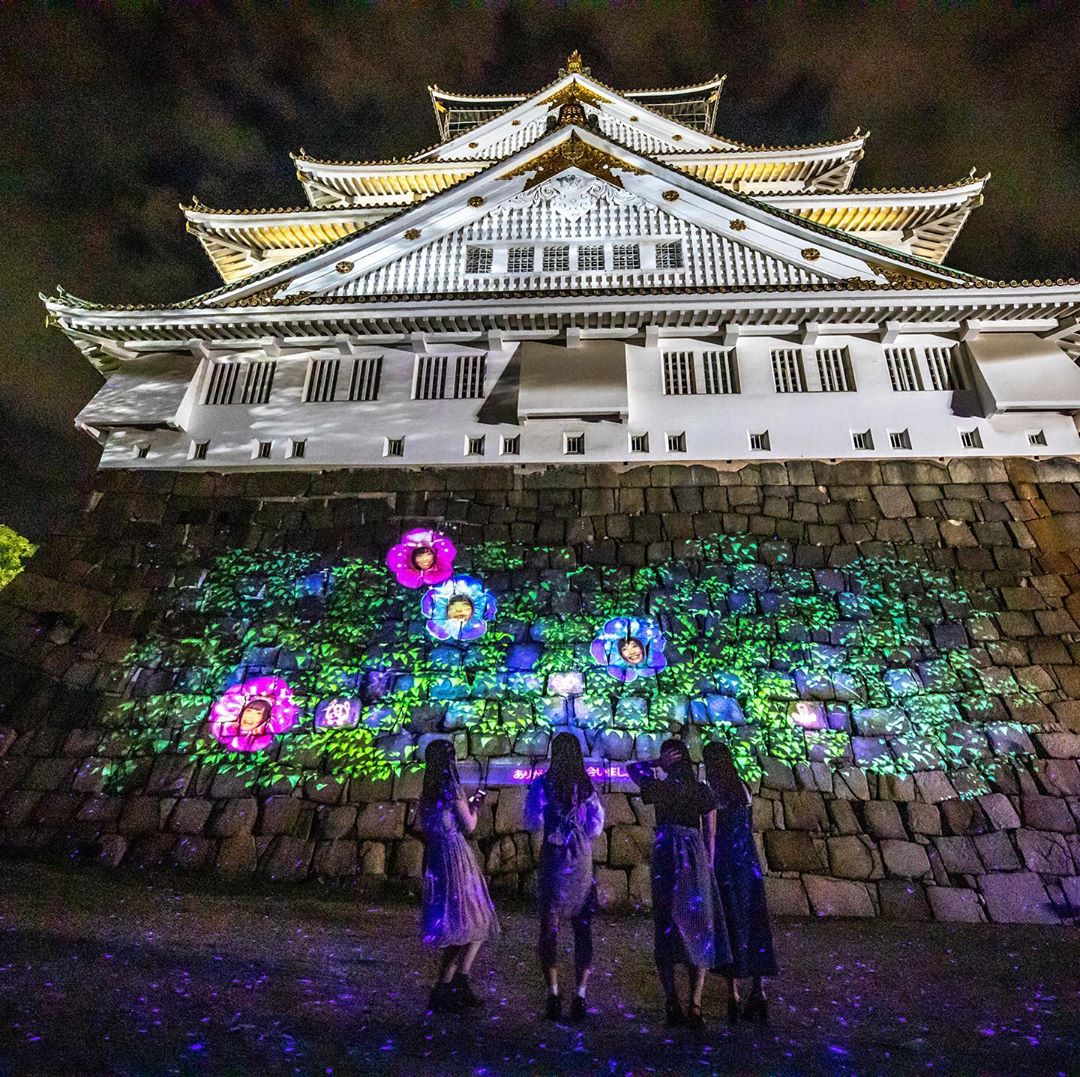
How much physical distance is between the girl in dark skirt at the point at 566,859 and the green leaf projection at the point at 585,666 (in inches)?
148

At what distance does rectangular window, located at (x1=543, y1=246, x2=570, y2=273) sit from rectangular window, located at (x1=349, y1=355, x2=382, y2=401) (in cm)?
436

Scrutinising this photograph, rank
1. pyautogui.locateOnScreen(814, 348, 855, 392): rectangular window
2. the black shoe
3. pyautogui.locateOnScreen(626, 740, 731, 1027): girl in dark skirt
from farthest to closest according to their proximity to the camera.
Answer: pyautogui.locateOnScreen(814, 348, 855, 392): rectangular window
the black shoe
pyautogui.locateOnScreen(626, 740, 731, 1027): girl in dark skirt

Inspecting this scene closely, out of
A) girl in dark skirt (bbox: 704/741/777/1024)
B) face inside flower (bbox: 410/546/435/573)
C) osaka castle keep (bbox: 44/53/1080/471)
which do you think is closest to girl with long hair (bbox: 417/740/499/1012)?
girl in dark skirt (bbox: 704/741/777/1024)

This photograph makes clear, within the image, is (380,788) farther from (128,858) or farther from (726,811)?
(726,811)

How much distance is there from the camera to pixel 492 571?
1108cm

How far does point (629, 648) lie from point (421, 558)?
4.26 metres

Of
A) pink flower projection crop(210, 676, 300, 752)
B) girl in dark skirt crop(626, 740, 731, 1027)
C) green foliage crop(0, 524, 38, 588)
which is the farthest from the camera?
green foliage crop(0, 524, 38, 588)

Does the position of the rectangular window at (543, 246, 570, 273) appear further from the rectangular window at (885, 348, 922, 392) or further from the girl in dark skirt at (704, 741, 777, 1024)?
the girl in dark skirt at (704, 741, 777, 1024)

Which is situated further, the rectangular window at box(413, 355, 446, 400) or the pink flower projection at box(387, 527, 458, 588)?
the rectangular window at box(413, 355, 446, 400)

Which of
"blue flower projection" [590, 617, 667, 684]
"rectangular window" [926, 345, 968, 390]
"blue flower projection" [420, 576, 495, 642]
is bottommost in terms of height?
"blue flower projection" [590, 617, 667, 684]

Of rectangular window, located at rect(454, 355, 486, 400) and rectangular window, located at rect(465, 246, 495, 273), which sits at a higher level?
rectangular window, located at rect(465, 246, 495, 273)

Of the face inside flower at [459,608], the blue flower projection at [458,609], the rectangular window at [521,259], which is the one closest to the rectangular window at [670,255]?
the rectangular window at [521,259]

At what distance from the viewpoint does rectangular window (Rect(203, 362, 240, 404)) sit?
13.1 meters

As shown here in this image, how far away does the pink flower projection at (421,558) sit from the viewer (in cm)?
1109
